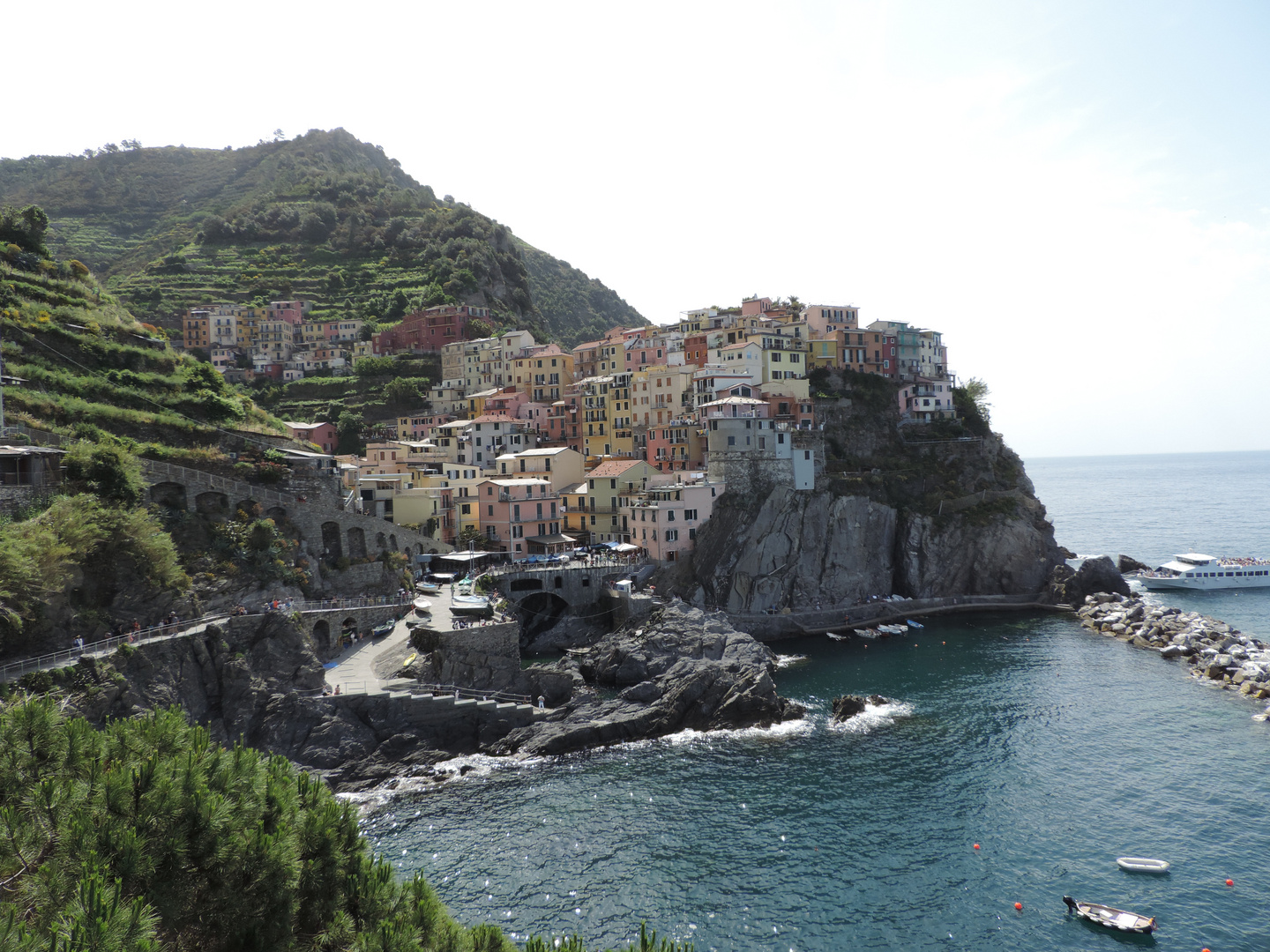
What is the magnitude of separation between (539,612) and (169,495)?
26.7 metres

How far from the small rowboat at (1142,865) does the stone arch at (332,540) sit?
45770 millimetres

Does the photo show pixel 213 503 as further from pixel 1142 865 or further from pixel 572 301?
pixel 572 301

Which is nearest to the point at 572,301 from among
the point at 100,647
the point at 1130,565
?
the point at 1130,565

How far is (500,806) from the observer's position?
32719mm

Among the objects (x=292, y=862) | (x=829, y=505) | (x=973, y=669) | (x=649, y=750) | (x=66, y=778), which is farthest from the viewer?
(x=829, y=505)

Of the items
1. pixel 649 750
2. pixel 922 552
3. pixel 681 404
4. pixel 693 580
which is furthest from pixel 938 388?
pixel 649 750

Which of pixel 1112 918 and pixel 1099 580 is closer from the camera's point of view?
pixel 1112 918

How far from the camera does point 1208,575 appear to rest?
77812mm

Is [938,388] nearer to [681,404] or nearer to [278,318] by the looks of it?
[681,404]

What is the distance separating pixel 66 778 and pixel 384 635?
33.5 metres

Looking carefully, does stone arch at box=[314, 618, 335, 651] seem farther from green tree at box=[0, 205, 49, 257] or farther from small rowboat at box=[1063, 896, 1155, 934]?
green tree at box=[0, 205, 49, 257]

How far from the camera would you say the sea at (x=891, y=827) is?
25688 millimetres

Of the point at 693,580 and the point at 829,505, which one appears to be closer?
the point at 693,580

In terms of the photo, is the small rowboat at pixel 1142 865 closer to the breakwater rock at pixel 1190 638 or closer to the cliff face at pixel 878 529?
the breakwater rock at pixel 1190 638
